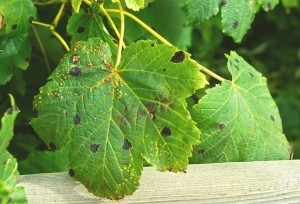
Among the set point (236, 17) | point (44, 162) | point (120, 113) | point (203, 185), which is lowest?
point (44, 162)

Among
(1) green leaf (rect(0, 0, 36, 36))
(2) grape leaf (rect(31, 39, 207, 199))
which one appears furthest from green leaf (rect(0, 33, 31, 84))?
(2) grape leaf (rect(31, 39, 207, 199))

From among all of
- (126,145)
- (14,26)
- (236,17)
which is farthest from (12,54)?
(236,17)

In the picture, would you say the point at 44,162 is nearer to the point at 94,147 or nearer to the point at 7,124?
the point at 94,147

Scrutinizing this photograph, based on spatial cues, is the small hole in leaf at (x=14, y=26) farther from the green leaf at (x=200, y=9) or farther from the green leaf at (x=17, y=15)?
the green leaf at (x=200, y=9)

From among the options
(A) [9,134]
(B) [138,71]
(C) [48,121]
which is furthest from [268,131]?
(A) [9,134]

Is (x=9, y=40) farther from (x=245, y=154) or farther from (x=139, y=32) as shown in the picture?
(x=245, y=154)

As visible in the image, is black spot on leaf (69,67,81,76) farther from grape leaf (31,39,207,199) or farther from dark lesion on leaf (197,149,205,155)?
dark lesion on leaf (197,149,205,155)
